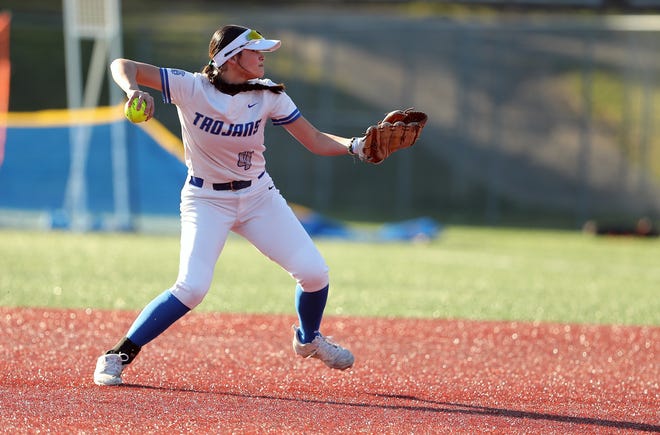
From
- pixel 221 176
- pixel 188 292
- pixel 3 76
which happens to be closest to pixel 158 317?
pixel 188 292

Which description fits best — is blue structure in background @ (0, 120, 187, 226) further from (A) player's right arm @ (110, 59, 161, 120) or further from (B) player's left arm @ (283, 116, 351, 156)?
(A) player's right arm @ (110, 59, 161, 120)

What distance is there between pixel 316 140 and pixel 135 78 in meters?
1.05

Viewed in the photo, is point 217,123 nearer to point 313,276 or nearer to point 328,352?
point 313,276

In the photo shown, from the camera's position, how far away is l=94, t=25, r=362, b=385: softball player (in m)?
5.21

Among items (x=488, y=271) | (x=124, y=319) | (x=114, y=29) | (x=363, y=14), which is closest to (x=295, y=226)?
(x=124, y=319)

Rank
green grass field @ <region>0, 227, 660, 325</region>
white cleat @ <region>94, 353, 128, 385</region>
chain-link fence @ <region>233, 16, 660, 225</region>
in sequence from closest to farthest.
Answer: white cleat @ <region>94, 353, 128, 385</region> < green grass field @ <region>0, 227, 660, 325</region> < chain-link fence @ <region>233, 16, 660, 225</region>

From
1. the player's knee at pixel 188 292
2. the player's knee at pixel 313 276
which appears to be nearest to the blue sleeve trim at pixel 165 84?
the player's knee at pixel 188 292

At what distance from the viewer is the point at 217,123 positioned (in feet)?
17.2

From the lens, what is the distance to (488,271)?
11961 millimetres

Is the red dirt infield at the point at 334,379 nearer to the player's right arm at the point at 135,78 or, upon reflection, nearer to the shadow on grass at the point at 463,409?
the shadow on grass at the point at 463,409

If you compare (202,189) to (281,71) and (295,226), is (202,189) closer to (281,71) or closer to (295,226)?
(295,226)

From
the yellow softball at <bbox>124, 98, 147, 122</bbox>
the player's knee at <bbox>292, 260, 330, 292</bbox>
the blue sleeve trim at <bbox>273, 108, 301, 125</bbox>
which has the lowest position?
the player's knee at <bbox>292, 260, 330, 292</bbox>

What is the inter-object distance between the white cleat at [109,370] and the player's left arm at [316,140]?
1490 mm

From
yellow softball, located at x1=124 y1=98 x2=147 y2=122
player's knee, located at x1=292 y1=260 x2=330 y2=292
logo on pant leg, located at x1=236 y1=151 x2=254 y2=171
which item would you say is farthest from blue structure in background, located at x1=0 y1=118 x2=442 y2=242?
yellow softball, located at x1=124 y1=98 x2=147 y2=122
